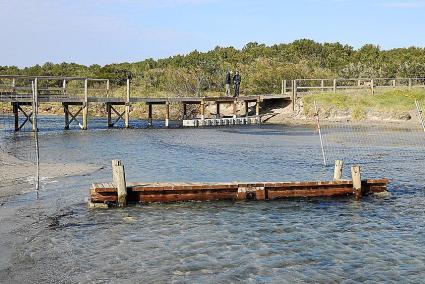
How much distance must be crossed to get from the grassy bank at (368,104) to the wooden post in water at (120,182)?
134 ft

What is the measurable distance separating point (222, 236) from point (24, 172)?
12202 mm

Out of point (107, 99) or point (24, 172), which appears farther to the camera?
point (107, 99)

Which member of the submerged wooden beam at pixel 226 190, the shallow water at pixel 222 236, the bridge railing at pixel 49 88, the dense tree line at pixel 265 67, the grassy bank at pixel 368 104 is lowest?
the shallow water at pixel 222 236

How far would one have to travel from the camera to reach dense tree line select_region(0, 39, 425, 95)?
82.0 metres

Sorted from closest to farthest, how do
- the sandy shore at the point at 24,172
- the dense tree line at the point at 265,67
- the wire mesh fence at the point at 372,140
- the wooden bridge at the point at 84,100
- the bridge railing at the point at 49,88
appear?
the sandy shore at the point at 24,172
the wire mesh fence at the point at 372,140
the bridge railing at the point at 49,88
the wooden bridge at the point at 84,100
the dense tree line at the point at 265,67

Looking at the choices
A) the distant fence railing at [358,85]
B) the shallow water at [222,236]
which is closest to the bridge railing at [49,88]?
the shallow water at [222,236]

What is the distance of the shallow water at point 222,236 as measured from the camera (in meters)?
11.8

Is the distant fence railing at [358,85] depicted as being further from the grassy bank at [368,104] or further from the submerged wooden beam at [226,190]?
the submerged wooden beam at [226,190]

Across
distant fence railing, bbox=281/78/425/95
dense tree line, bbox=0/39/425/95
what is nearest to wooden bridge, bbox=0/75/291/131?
distant fence railing, bbox=281/78/425/95

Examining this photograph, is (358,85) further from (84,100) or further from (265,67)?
(84,100)

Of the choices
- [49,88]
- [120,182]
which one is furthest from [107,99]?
[120,182]

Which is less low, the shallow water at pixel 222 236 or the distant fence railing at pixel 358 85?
the distant fence railing at pixel 358 85

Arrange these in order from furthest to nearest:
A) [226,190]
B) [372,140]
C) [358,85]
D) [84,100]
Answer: [358,85] → [84,100] → [372,140] → [226,190]

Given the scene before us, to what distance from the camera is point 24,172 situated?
23.4 metres
